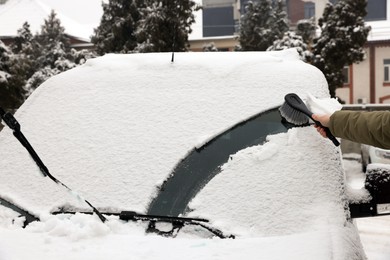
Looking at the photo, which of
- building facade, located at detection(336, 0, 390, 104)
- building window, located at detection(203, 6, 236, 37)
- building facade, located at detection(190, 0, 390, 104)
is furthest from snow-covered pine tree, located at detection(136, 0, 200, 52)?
building window, located at detection(203, 6, 236, 37)

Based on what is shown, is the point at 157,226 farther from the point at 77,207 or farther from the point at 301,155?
the point at 301,155

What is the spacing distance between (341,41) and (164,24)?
535 centimetres

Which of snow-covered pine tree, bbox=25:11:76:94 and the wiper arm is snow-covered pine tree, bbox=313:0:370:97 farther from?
the wiper arm

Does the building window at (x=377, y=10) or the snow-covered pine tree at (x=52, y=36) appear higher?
the building window at (x=377, y=10)

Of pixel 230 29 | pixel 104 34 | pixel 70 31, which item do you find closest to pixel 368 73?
pixel 230 29

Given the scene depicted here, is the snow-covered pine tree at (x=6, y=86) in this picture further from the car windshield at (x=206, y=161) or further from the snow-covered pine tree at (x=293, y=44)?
the car windshield at (x=206, y=161)

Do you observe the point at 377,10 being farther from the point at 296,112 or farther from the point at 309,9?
the point at 296,112

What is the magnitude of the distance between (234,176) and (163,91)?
678 mm

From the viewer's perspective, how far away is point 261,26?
22406 millimetres

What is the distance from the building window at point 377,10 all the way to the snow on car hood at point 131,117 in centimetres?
3130

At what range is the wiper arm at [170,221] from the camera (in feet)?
5.90

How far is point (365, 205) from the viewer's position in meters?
2.11

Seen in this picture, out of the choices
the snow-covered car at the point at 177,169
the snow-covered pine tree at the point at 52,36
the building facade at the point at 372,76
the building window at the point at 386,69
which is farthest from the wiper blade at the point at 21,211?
the building window at the point at 386,69

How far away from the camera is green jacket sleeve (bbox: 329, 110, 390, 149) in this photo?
5.98ft
